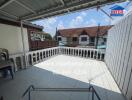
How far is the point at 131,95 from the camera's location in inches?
75.1

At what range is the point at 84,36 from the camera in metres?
16.0

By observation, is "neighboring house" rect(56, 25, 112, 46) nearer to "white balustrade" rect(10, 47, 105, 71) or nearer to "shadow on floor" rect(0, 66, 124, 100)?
"white balustrade" rect(10, 47, 105, 71)

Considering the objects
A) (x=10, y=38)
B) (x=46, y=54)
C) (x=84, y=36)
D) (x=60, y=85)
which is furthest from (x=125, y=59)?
(x=84, y=36)

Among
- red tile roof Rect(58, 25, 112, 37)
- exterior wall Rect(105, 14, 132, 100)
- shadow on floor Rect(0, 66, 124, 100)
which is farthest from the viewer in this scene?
red tile roof Rect(58, 25, 112, 37)

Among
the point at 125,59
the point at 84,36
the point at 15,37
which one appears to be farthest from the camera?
the point at 84,36

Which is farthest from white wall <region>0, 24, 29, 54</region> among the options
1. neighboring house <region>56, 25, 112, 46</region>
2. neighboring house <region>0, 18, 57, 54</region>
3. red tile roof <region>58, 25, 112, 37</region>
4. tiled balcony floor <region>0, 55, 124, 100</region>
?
red tile roof <region>58, 25, 112, 37</region>

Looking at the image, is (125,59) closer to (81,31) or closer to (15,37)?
(15,37)

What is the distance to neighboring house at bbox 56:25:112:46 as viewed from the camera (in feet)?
47.3

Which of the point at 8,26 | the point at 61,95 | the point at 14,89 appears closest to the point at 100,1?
the point at 61,95

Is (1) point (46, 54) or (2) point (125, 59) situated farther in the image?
(1) point (46, 54)

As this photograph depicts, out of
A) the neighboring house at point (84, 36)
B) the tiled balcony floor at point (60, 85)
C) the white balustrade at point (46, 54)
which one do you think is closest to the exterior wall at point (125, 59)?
the tiled balcony floor at point (60, 85)

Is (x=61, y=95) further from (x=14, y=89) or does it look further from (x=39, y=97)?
(x=14, y=89)

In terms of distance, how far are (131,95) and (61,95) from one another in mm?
1606

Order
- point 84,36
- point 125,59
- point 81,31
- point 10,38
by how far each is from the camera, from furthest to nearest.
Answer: point 81,31 < point 84,36 < point 10,38 < point 125,59
